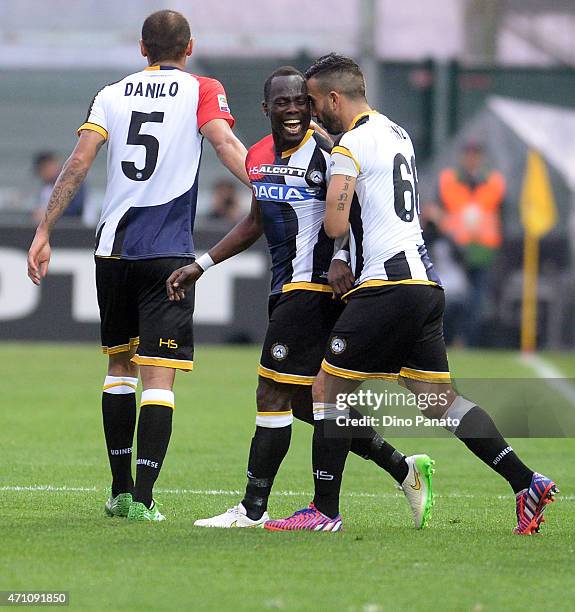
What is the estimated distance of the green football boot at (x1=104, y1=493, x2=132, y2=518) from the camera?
22.4 feet

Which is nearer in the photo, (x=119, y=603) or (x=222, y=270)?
(x=119, y=603)

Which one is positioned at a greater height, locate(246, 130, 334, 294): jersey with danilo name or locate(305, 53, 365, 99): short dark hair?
locate(305, 53, 365, 99): short dark hair

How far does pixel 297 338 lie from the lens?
6449mm

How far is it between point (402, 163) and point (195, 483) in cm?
261

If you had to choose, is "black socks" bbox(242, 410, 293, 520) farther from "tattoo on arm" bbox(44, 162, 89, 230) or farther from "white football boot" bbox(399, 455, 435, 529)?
"tattoo on arm" bbox(44, 162, 89, 230)

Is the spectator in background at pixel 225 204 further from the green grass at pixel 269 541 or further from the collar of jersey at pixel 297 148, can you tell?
the collar of jersey at pixel 297 148

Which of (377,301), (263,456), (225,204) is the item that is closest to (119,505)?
(263,456)

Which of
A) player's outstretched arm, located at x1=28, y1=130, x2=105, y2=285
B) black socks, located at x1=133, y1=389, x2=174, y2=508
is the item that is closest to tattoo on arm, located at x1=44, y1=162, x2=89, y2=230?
player's outstretched arm, located at x1=28, y1=130, x2=105, y2=285

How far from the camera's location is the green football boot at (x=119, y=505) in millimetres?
6816

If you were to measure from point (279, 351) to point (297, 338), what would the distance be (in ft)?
0.33

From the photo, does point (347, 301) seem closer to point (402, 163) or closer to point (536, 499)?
point (402, 163)

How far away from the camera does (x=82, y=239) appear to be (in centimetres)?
1744

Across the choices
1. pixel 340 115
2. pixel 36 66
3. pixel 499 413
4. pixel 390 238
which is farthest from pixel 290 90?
pixel 36 66

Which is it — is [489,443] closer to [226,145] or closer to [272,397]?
[272,397]
